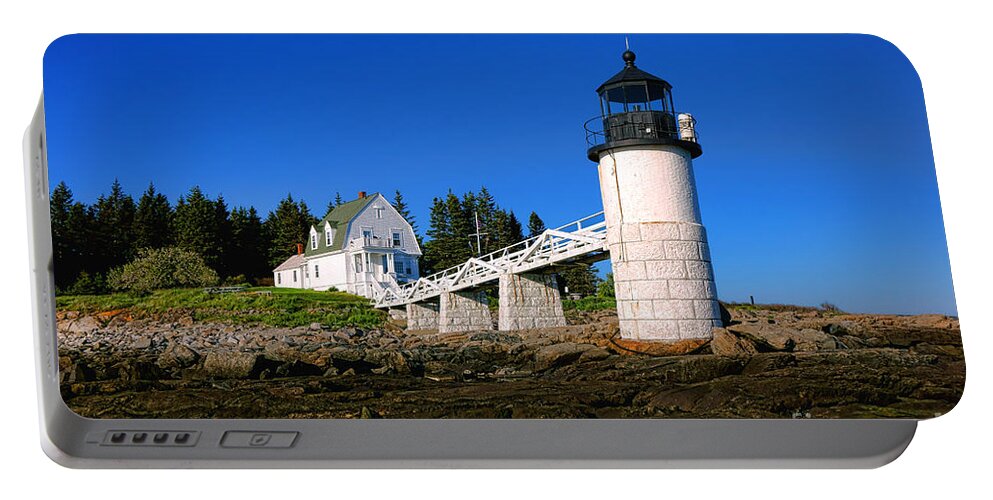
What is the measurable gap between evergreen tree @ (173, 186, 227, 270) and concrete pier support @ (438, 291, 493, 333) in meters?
1.02

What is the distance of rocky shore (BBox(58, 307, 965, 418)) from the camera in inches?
128

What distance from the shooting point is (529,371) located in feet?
11.4

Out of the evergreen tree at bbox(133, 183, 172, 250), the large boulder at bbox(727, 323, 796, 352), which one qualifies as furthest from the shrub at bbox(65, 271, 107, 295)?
the large boulder at bbox(727, 323, 796, 352)

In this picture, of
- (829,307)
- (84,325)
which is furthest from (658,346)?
(84,325)

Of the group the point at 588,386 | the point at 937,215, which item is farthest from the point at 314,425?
the point at 937,215

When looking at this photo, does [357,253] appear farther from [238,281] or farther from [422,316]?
[238,281]

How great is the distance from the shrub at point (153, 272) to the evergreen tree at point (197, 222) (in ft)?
0.24

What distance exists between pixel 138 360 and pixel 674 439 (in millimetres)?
2284

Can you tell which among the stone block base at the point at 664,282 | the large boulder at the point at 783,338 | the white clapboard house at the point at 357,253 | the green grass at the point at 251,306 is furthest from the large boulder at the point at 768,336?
the green grass at the point at 251,306

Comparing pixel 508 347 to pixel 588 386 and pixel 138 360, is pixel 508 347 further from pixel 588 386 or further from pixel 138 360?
pixel 138 360

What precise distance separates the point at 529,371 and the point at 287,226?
1.22 metres

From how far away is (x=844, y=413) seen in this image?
10.8ft

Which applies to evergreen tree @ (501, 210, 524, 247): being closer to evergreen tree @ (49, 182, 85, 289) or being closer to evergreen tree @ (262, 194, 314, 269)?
evergreen tree @ (262, 194, 314, 269)

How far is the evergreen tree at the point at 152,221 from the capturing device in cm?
333
